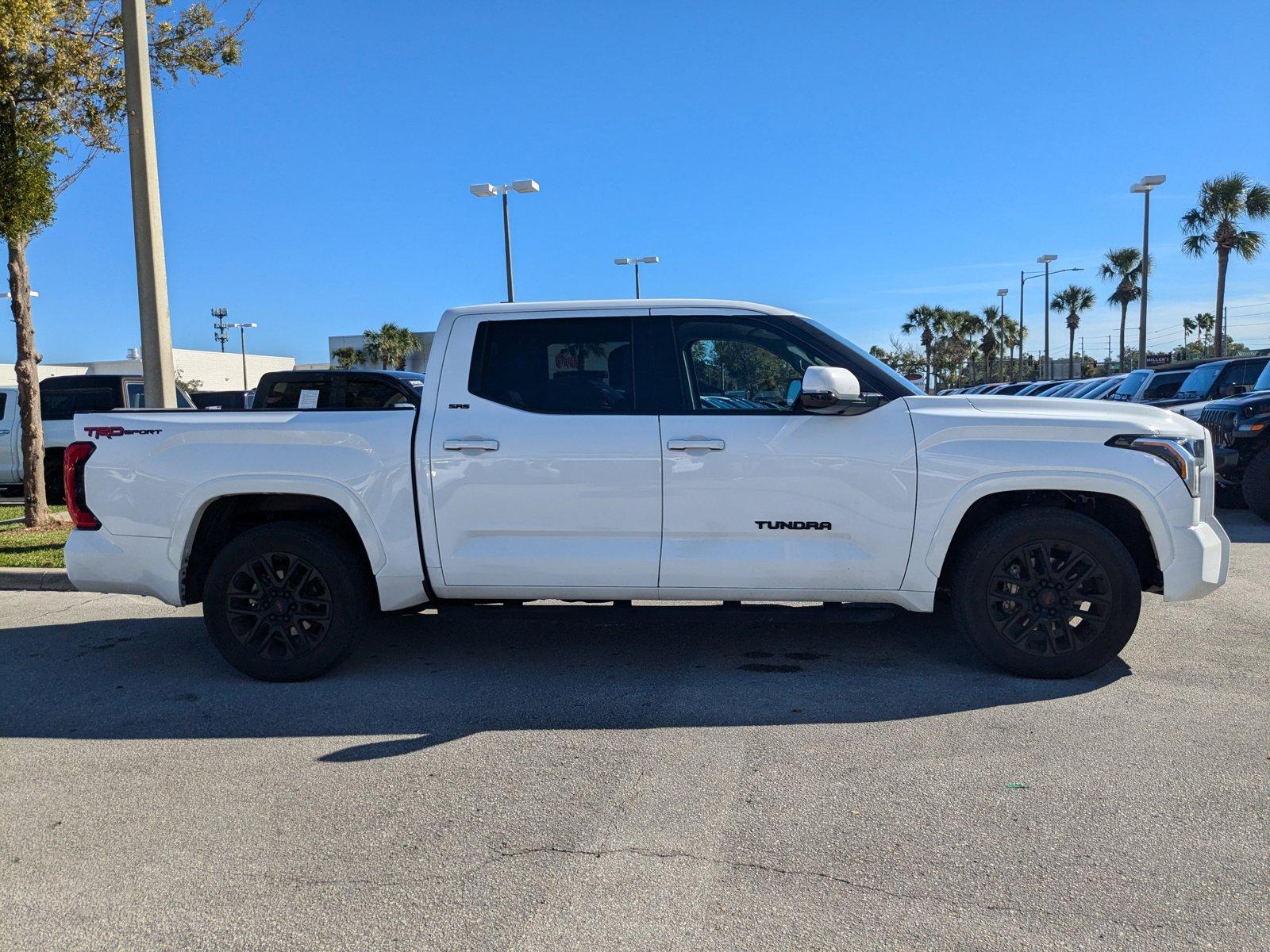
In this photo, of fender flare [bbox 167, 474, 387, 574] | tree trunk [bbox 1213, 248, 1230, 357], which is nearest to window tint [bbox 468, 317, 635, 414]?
fender flare [bbox 167, 474, 387, 574]

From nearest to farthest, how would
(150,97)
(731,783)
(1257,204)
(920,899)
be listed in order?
(920,899) < (731,783) < (150,97) < (1257,204)

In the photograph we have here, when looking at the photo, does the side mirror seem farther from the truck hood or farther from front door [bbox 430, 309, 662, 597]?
front door [bbox 430, 309, 662, 597]

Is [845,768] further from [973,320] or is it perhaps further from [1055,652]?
[973,320]

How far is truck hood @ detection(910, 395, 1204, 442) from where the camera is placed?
15.5 ft

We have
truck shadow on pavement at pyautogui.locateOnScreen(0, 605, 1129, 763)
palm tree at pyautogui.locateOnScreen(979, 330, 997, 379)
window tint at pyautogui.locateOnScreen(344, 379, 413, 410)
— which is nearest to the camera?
truck shadow on pavement at pyautogui.locateOnScreen(0, 605, 1129, 763)

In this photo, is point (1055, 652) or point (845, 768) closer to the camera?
point (845, 768)

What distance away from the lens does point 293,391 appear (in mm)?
9453

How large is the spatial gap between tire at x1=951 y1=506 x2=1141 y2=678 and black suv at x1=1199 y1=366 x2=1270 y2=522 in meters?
6.89

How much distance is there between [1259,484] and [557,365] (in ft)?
28.8

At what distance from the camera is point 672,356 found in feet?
16.5

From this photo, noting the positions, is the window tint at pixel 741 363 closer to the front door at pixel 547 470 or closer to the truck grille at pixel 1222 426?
the front door at pixel 547 470

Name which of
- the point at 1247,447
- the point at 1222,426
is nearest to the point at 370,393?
the point at 1222,426

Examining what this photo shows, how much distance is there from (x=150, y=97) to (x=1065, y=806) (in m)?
9.01

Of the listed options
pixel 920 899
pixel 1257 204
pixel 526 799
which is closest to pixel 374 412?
pixel 526 799
